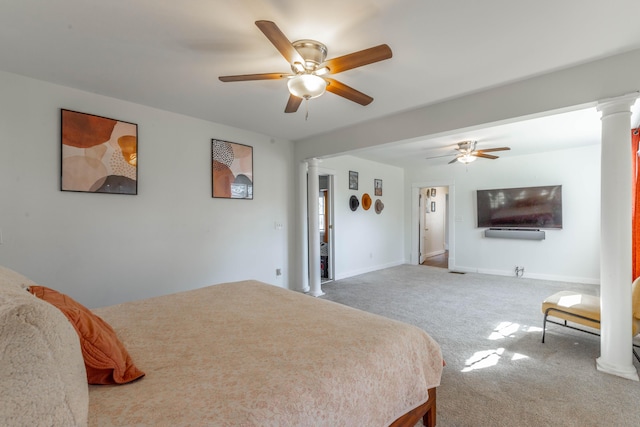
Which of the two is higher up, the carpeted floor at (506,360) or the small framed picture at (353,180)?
the small framed picture at (353,180)

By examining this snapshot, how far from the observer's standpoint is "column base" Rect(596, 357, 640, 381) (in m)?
2.14

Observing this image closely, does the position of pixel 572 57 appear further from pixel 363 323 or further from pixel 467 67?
pixel 363 323

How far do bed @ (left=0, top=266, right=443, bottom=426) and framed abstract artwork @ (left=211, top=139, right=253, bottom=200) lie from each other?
6.66 feet

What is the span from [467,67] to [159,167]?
324cm

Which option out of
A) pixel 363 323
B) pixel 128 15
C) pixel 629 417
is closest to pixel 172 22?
pixel 128 15

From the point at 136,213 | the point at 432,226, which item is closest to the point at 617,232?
the point at 136,213

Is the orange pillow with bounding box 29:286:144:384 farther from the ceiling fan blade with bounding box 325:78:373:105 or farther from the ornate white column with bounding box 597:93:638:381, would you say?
the ornate white column with bounding box 597:93:638:381

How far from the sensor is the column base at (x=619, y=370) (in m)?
2.14

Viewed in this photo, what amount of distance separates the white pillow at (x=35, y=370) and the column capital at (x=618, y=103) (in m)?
3.47

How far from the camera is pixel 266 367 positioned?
114 centimetres

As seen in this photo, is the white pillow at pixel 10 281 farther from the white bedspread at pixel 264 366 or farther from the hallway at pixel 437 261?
the hallway at pixel 437 261

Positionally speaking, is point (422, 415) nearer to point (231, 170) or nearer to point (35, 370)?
point (35, 370)

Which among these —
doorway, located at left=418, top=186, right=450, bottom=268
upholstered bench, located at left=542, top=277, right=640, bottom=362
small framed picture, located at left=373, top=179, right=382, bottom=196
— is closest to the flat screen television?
doorway, located at left=418, top=186, right=450, bottom=268

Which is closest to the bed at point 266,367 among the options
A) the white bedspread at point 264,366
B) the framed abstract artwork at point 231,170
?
the white bedspread at point 264,366
